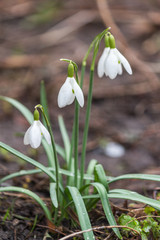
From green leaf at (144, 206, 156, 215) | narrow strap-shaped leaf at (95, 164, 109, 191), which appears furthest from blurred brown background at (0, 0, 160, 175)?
narrow strap-shaped leaf at (95, 164, 109, 191)

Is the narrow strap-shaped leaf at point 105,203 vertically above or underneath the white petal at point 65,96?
underneath

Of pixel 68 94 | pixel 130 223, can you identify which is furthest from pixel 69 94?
pixel 130 223

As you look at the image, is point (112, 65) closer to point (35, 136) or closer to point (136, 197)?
point (35, 136)

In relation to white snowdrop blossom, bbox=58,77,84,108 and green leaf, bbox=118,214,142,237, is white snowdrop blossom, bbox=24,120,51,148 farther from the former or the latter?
green leaf, bbox=118,214,142,237

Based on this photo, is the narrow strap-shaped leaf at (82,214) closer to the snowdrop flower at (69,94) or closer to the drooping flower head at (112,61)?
the snowdrop flower at (69,94)

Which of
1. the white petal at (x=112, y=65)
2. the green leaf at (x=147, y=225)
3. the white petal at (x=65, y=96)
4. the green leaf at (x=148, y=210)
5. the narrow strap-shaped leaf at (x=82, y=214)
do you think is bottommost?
the green leaf at (x=147, y=225)

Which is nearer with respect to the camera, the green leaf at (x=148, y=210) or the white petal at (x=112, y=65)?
the white petal at (x=112, y=65)

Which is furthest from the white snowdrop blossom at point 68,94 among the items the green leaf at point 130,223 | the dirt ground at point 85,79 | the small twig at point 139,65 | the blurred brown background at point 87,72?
the small twig at point 139,65
